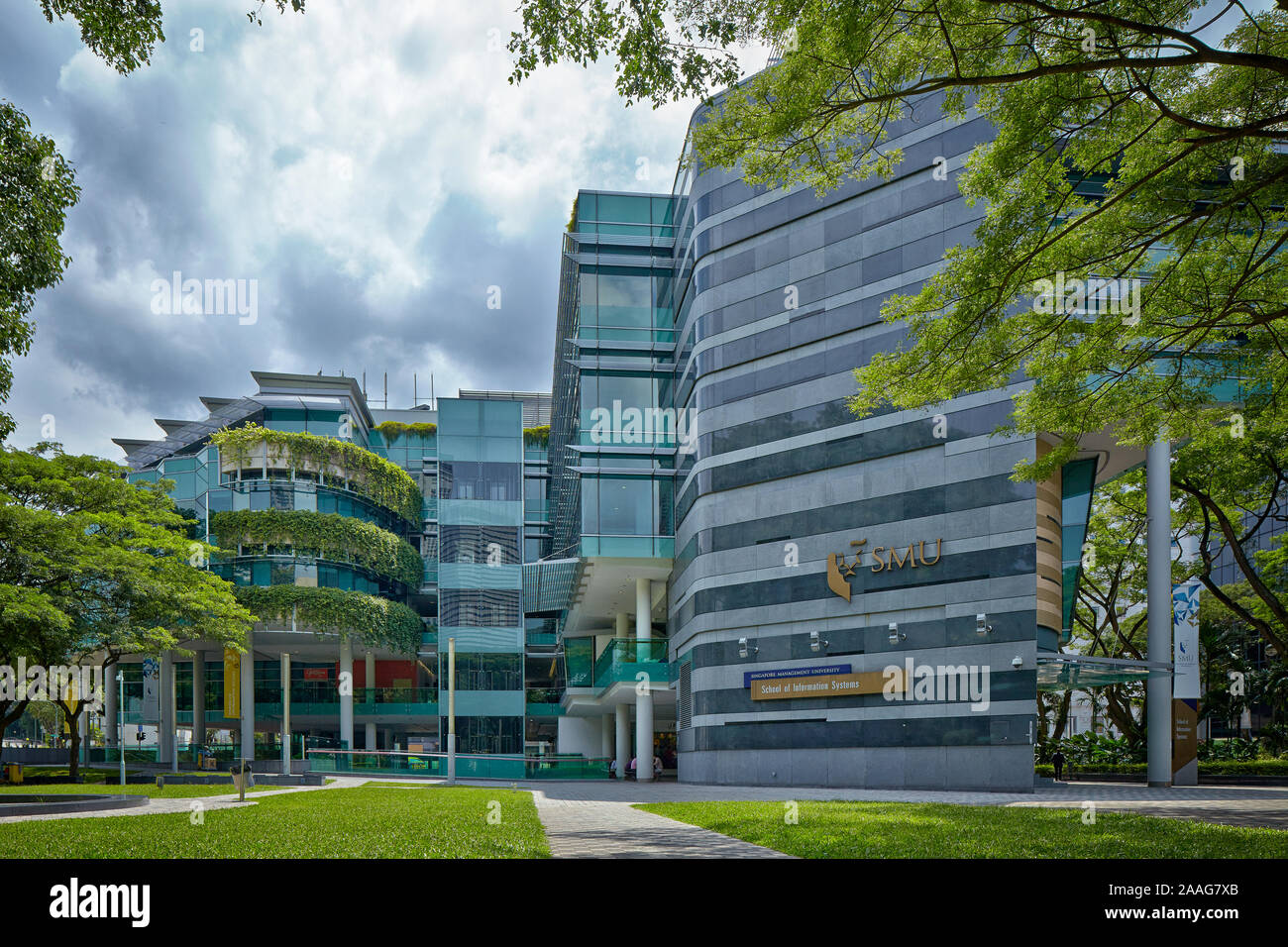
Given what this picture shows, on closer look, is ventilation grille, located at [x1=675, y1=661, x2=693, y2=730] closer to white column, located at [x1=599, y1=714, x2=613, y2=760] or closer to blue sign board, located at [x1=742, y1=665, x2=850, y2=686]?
blue sign board, located at [x1=742, y1=665, x2=850, y2=686]

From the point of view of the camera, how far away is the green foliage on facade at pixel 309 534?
193 ft

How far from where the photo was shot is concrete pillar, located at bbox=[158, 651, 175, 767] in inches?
2251

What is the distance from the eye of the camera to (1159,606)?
97.7ft

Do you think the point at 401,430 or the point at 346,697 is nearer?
the point at 346,697

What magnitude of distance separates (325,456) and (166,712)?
16.8 meters

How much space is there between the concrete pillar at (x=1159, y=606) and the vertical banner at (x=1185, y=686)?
0.68 m

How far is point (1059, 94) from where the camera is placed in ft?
43.4

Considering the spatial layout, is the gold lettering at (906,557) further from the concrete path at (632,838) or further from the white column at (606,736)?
the white column at (606,736)

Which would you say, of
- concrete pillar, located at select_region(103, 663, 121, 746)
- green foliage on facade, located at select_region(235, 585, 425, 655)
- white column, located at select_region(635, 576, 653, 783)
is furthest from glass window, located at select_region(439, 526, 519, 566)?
white column, located at select_region(635, 576, 653, 783)

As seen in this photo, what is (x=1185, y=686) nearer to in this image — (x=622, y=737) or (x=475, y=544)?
(x=622, y=737)

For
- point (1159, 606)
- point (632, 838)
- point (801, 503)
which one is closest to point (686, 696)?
point (801, 503)

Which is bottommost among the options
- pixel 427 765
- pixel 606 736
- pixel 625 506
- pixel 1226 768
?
pixel 606 736

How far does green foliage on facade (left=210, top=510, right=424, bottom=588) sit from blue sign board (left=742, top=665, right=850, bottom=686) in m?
34.1
